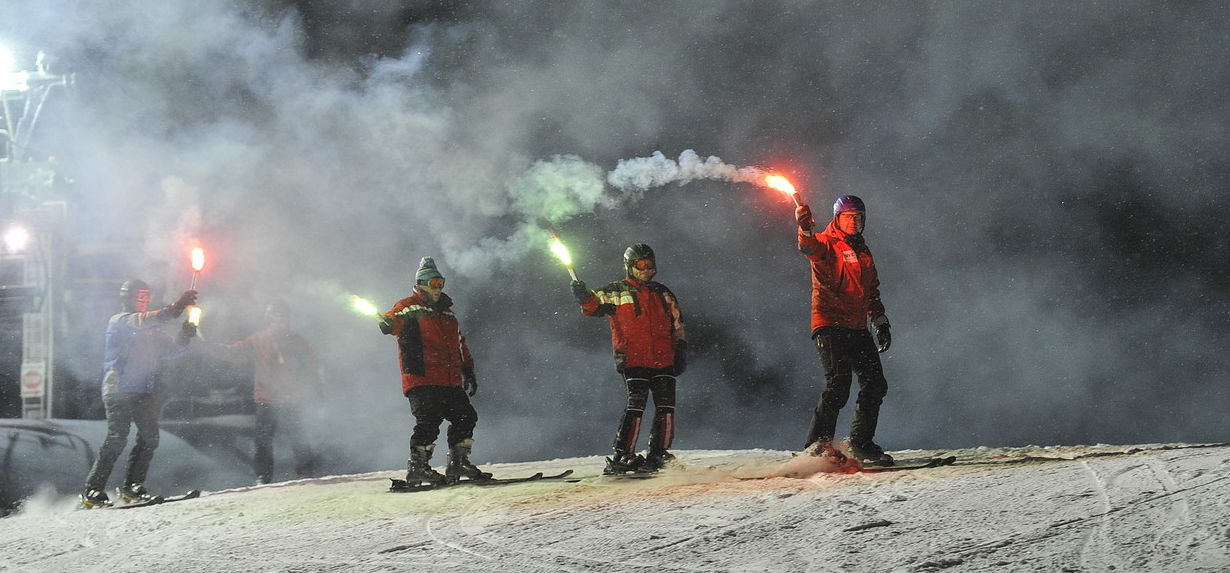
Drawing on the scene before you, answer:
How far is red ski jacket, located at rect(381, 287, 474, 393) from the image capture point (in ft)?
24.6

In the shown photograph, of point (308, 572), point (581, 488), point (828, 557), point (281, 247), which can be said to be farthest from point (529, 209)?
point (281, 247)

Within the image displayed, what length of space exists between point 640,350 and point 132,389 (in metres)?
4.17

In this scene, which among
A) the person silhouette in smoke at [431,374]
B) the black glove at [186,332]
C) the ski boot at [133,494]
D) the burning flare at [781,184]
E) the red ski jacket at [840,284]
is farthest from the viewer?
the black glove at [186,332]

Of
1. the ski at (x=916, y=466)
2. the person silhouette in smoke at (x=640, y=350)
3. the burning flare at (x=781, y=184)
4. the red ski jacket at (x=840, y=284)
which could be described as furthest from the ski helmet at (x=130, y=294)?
the ski at (x=916, y=466)

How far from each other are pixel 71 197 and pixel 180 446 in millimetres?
4914

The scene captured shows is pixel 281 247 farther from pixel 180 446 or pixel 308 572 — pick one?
pixel 308 572

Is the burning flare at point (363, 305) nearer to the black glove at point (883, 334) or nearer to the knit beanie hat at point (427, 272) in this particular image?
the knit beanie hat at point (427, 272)

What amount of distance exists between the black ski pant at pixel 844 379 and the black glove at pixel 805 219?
2.13ft

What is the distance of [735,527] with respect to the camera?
442 cm

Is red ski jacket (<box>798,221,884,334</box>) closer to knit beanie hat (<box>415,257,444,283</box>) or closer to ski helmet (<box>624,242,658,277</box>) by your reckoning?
ski helmet (<box>624,242,658,277</box>)

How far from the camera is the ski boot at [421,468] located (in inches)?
286


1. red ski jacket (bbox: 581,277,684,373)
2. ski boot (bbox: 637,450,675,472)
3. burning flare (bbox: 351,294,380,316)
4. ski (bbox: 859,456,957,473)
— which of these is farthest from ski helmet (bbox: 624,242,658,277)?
ski (bbox: 859,456,957,473)

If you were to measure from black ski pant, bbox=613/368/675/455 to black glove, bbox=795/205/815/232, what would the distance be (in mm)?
1570

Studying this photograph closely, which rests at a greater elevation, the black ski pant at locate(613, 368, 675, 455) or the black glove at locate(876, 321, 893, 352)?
the black glove at locate(876, 321, 893, 352)
